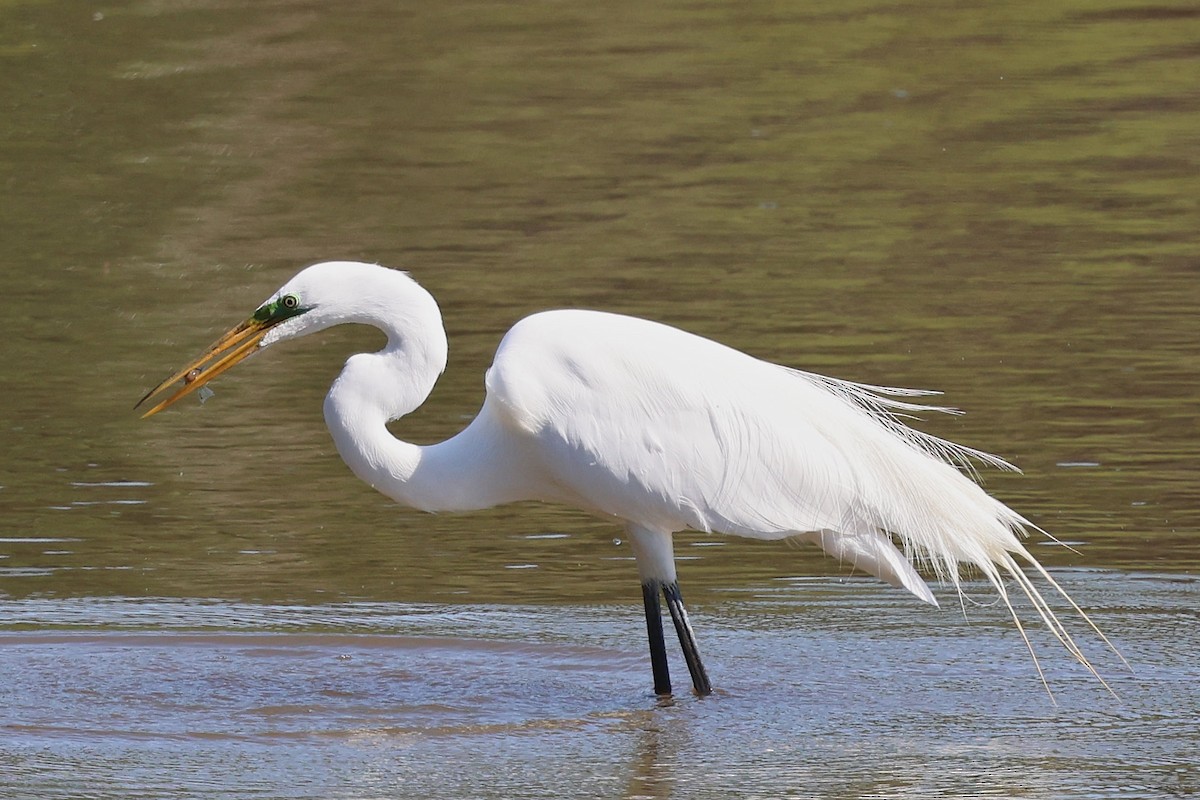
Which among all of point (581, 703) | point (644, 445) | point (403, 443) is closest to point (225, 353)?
point (403, 443)

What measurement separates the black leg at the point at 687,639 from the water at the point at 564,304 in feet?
0.29

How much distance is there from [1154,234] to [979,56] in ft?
18.5

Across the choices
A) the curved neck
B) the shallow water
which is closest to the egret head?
the curved neck

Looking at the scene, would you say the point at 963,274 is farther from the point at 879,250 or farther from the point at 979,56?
the point at 979,56

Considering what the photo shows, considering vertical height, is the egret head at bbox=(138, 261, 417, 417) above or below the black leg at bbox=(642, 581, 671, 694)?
above

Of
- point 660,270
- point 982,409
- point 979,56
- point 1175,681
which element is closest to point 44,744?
point 1175,681

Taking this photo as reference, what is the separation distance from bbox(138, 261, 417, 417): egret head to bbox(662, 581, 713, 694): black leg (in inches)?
38.1

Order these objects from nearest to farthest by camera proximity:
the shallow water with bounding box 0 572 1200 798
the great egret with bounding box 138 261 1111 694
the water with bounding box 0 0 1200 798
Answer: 1. the shallow water with bounding box 0 572 1200 798
2. the water with bounding box 0 0 1200 798
3. the great egret with bounding box 138 261 1111 694

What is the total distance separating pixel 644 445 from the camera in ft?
18.5

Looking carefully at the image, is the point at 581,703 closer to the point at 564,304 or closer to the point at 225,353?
the point at 225,353

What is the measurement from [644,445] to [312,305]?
3.05 feet

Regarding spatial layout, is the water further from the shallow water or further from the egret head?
the egret head

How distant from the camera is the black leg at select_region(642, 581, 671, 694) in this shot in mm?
5688

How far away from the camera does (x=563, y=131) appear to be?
14.6m
